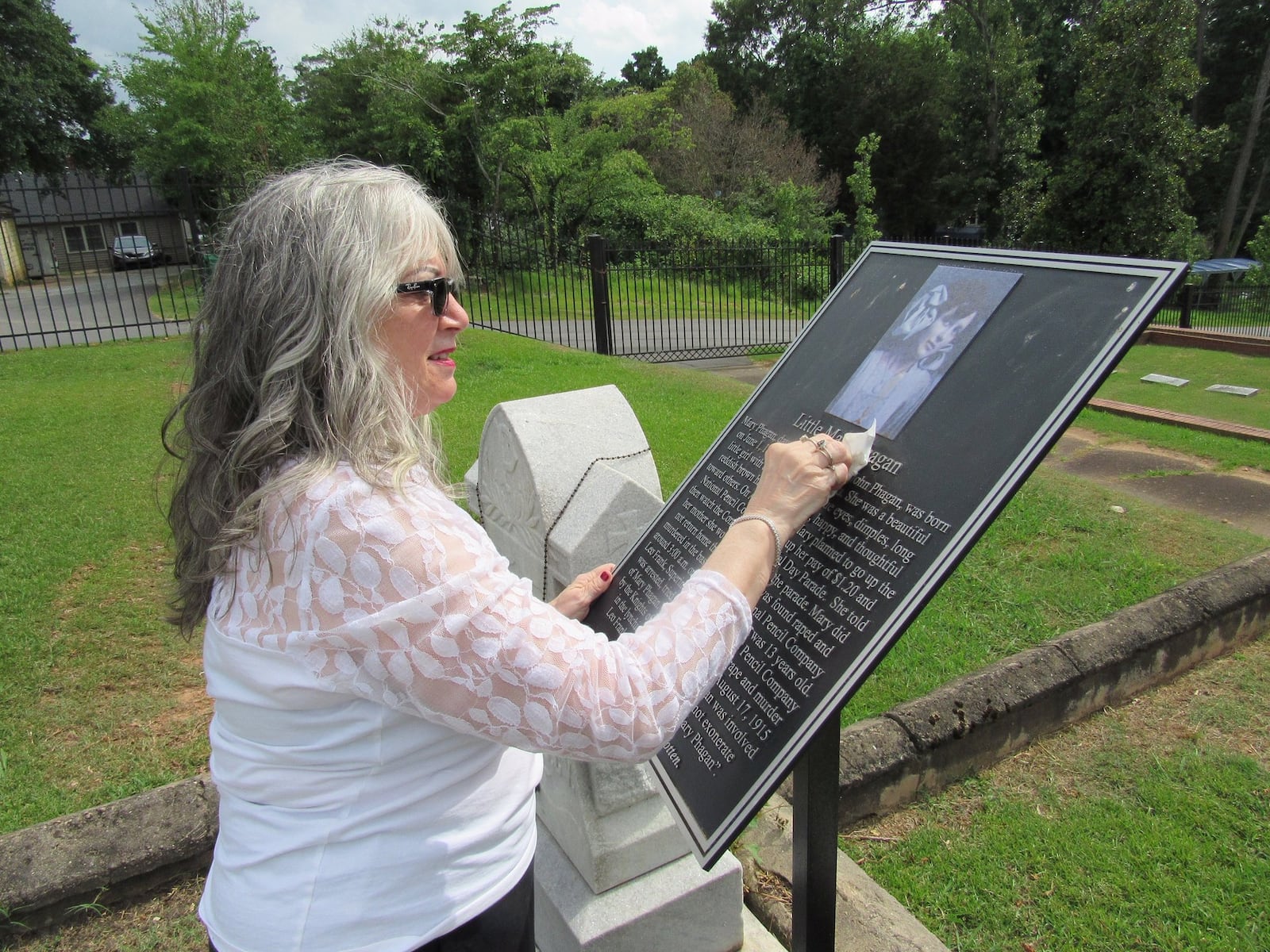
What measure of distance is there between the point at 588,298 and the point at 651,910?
15429mm

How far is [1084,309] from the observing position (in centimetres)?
127

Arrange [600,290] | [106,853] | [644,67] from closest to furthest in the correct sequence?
1. [106,853]
2. [600,290]
3. [644,67]

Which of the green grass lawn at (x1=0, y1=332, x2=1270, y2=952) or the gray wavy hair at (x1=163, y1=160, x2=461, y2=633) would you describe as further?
the green grass lawn at (x1=0, y1=332, x2=1270, y2=952)

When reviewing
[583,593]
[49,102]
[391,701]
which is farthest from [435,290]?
[49,102]

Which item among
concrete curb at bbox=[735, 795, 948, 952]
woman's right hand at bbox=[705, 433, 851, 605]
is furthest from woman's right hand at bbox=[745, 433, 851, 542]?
→ concrete curb at bbox=[735, 795, 948, 952]

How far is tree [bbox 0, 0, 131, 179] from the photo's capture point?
1062 inches

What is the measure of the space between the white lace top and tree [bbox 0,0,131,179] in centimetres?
2878

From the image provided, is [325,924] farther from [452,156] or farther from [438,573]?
[452,156]

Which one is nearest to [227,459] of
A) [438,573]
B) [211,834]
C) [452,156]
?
[438,573]

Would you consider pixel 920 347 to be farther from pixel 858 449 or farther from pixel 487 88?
pixel 487 88

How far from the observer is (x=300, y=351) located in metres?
1.11

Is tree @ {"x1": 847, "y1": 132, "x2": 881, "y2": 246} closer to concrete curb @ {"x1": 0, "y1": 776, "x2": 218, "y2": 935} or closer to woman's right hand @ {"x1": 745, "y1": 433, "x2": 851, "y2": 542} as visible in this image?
concrete curb @ {"x1": 0, "y1": 776, "x2": 218, "y2": 935}

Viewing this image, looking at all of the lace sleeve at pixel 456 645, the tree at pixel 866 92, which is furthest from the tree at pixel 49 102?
the lace sleeve at pixel 456 645

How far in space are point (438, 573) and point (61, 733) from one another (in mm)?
2885
